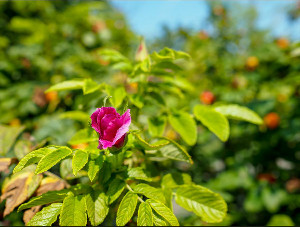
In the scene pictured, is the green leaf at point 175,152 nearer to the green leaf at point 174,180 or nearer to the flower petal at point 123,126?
the green leaf at point 174,180

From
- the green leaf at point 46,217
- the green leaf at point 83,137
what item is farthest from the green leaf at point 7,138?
the green leaf at point 46,217

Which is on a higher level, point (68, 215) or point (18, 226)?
point (68, 215)

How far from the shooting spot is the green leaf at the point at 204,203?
0.71 meters

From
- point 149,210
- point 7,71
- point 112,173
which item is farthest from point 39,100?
point 149,210

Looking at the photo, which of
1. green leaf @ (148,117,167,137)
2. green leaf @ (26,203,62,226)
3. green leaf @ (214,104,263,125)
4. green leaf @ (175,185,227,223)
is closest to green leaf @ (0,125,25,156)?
green leaf @ (26,203,62,226)

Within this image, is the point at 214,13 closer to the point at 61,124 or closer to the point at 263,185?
the point at 263,185

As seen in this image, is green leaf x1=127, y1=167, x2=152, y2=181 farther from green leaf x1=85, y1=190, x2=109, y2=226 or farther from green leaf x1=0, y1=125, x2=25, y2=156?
green leaf x1=0, y1=125, x2=25, y2=156

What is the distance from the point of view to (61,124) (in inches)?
60.4

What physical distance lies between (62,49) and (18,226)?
4.96 feet

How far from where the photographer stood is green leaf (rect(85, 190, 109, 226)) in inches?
24.2

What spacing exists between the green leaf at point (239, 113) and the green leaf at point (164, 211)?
0.42m

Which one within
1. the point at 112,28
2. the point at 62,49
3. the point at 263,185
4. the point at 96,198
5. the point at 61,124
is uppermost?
the point at 112,28

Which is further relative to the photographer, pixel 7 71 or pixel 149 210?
pixel 7 71

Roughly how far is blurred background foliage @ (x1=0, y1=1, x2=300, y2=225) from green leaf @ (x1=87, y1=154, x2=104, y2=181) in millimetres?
845
